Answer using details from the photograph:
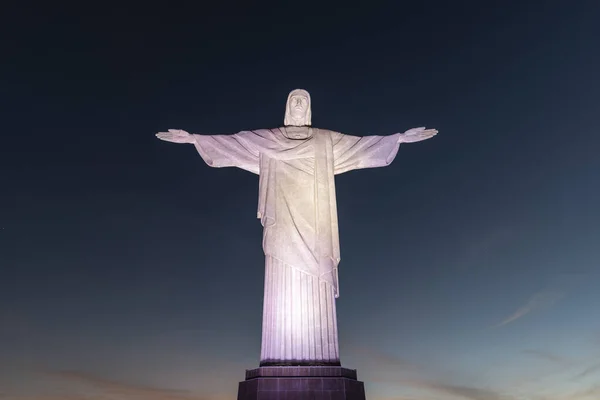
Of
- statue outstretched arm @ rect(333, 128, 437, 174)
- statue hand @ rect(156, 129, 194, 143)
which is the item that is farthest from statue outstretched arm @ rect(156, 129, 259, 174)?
statue outstretched arm @ rect(333, 128, 437, 174)

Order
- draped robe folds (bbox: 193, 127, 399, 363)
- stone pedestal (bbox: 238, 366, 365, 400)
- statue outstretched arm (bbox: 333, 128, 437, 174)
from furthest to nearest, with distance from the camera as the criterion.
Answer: statue outstretched arm (bbox: 333, 128, 437, 174), draped robe folds (bbox: 193, 127, 399, 363), stone pedestal (bbox: 238, 366, 365, 400)

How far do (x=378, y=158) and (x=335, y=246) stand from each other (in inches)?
115

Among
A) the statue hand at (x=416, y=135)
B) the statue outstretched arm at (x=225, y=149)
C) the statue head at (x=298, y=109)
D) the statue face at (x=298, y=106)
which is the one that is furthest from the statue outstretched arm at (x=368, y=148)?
the statue outstretched arm at (x=225, y=149)

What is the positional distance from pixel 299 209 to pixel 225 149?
104 inches

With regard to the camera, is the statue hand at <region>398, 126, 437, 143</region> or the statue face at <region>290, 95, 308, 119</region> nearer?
the statue hand at <region>398, 126, 437, 143</region>

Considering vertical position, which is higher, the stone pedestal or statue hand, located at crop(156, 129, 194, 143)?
statue hand, located at crop(156, 129, 194, 143)

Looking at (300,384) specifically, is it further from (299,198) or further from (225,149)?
(225,149)

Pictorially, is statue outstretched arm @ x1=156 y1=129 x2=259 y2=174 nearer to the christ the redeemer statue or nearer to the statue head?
the christ the redeemer statue

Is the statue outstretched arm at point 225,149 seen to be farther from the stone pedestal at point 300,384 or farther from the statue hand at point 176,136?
the stone pedestal at point 300,384

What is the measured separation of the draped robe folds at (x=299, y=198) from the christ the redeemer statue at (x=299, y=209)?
0.02 meters

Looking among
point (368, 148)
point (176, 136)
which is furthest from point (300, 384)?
point (176, 136)

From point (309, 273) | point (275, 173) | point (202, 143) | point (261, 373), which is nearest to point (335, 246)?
point (309, 273)

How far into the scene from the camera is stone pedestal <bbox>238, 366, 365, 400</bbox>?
1084cm

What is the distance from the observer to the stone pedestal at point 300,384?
35.6ft
